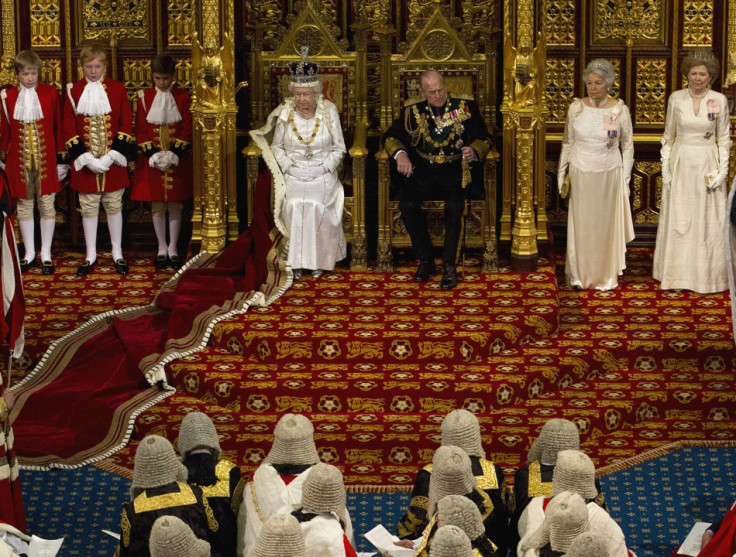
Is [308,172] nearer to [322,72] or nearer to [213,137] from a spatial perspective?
[213,137]

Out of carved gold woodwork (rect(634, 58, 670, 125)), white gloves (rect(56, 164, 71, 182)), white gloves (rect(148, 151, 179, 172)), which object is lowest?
white gloves (rect(56, 164, 71, 182))

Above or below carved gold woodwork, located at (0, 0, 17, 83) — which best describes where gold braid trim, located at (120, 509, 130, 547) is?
below

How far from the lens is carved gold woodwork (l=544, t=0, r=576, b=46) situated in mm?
13039

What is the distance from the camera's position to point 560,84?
1310 centimetres

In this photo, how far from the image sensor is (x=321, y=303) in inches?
449

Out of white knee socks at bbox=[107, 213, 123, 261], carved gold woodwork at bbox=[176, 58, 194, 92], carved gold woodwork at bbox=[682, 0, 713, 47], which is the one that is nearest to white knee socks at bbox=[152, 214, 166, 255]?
white knee socks at bbox=[107, 213, 123, 261]

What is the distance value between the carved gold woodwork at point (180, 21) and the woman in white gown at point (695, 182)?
373 cm

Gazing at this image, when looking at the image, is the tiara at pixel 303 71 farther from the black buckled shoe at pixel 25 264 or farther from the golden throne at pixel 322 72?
the black buckled shoe at pixel 25 264

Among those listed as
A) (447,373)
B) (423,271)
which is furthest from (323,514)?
(423,271)

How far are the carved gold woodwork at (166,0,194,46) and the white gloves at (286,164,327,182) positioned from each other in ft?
5.88

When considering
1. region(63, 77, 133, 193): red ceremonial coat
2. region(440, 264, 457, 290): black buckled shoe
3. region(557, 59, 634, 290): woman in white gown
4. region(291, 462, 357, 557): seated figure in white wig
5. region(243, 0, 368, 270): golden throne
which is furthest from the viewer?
region(243, 0, 368, 270): golden throne

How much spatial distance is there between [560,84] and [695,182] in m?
1.71

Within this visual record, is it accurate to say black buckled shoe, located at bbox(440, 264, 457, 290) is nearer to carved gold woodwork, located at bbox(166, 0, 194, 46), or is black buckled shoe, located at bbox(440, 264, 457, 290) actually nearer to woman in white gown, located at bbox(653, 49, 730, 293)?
woman in white gown, located at bbox(653, 49, 730, 293)

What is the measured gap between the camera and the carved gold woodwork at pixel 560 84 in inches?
515
